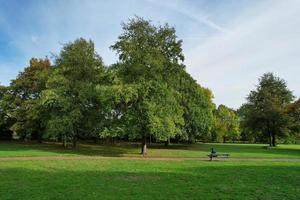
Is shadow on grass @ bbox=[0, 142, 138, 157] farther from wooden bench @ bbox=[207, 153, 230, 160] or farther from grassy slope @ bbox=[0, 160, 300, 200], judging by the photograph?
grassy slope @ bbox=[0, 160, 300, 200]

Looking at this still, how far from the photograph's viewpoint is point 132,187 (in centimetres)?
1178

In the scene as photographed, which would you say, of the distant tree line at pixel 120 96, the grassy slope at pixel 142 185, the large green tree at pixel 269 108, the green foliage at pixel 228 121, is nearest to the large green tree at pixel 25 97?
the distant tree line at pixel 120 96

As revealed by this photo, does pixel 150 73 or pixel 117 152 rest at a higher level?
pixel 150 73

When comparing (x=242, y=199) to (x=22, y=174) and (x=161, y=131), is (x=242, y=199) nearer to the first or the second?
(x=22, y=174)

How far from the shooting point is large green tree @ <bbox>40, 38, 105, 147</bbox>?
34.5m

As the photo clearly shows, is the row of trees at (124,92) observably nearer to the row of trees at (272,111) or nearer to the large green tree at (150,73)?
the large green tree at (150,73)

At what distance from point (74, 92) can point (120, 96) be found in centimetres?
976

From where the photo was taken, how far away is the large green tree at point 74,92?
34531 millimetres

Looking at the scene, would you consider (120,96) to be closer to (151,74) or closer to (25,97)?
(151,74)

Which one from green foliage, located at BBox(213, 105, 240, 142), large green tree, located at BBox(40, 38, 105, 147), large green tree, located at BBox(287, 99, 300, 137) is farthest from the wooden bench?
green foliage, located at BBox(213, 105, 240, 142)

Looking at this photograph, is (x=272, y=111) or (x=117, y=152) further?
(x=272, y=111)

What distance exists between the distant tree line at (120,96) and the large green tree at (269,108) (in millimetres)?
252

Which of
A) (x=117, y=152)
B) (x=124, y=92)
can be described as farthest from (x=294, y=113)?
(x=124, y=92)

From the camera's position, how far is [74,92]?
36250 mm
